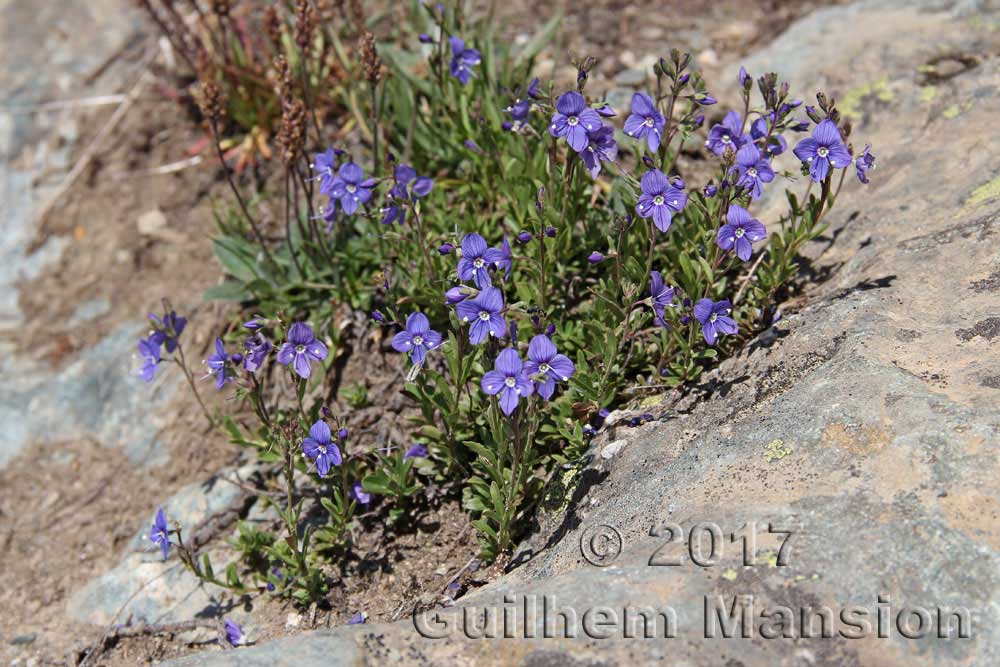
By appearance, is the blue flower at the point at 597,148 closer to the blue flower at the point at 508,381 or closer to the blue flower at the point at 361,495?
the blue flower at the point at 508,381

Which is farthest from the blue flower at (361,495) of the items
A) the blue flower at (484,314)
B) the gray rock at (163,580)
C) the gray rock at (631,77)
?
the gray rock at (631,77)

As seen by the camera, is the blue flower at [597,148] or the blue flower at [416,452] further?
the blue flower at [416,452]

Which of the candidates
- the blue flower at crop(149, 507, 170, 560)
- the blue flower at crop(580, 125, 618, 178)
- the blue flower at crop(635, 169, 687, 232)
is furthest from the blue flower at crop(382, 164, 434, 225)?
the blue flower at crop(149, 507, 170, 560)

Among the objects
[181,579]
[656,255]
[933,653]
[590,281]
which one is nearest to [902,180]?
[656,255]

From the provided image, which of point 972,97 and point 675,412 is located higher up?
point 972,97

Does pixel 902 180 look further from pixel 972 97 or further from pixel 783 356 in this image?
pixel 783 356

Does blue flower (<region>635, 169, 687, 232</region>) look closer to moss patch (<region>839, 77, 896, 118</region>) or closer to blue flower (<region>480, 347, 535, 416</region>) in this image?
blue flower (<region>480, 347, 535, 416</region>)
